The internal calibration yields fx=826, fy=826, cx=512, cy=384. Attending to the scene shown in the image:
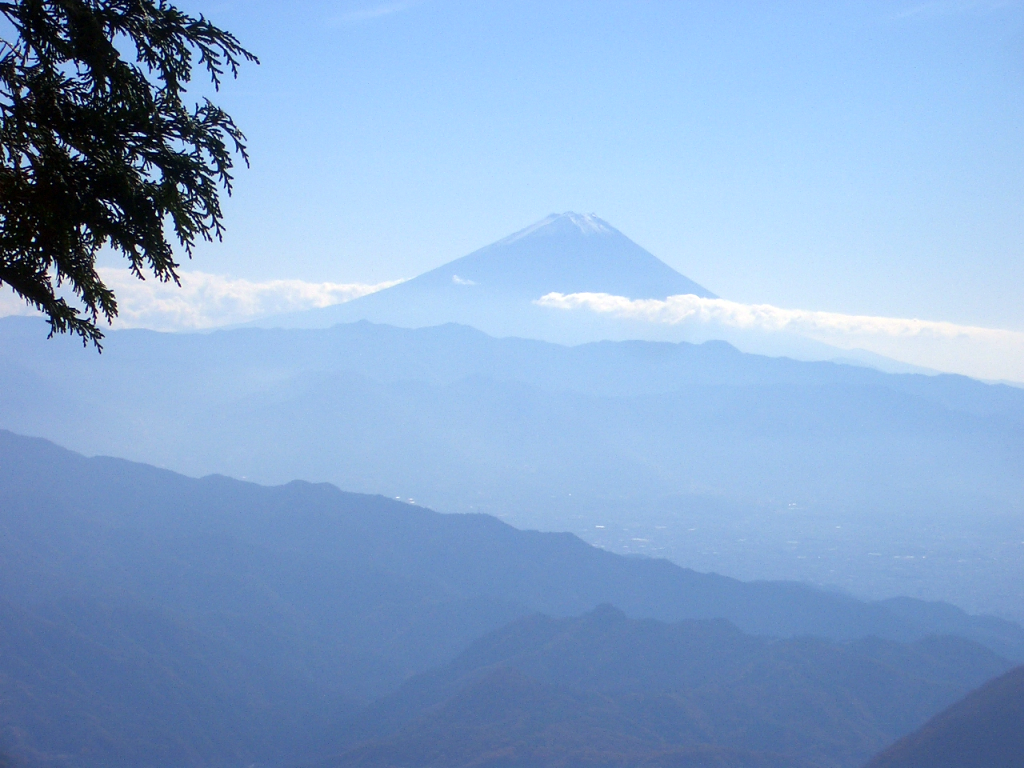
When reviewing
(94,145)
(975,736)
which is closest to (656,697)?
(975,736)

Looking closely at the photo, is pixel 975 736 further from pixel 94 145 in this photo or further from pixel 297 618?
pixel 297 618

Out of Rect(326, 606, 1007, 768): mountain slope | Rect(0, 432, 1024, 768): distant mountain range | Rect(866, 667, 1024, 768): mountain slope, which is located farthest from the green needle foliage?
Rect(0, 432, 1024, 768): distant mountain range

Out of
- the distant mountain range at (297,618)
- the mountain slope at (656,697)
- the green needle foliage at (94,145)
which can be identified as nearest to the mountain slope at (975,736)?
the mountain slope at (656,697)

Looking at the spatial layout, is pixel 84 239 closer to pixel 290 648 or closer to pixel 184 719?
pixel 184 719

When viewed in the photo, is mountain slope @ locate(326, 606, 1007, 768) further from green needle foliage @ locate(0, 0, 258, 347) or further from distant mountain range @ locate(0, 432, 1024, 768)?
green needle foliage @ locate(0, 0, 258, 347)

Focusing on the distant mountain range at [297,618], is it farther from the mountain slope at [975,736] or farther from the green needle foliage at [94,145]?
the green needle foliage at [94,145]

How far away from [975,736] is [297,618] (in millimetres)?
77175

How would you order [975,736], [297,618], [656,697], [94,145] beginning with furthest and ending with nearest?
[297,618], [656,697], [975,736], [94,145]

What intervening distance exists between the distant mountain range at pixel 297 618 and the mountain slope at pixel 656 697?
399 mm

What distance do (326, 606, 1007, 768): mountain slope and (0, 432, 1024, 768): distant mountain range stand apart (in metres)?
0.40

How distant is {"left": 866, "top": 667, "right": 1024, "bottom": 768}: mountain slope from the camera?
42.2m

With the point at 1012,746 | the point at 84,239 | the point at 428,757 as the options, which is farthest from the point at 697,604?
the point at 84,239

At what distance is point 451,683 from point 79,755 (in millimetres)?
29704

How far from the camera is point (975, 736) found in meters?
43.9
